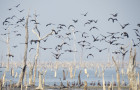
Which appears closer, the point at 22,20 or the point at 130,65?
the point at 130,65

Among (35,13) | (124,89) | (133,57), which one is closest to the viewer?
(133,57)

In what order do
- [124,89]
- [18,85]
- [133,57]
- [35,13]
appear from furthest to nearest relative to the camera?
[35,13] < [124,89] < [18,85] < [133,57]

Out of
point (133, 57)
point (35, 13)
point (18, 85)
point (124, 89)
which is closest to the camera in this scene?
point (133, 57)

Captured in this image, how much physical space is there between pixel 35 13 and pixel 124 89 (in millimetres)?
17595

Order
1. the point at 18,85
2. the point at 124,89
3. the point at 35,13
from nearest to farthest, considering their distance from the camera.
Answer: the point at 18,85 < the point at 124,89 < the point at 35,13

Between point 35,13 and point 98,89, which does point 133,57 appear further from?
point 35,13

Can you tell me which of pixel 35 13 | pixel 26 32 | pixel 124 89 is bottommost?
pixel 124 89

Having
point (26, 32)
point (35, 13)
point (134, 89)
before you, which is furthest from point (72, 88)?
point (134, 89)

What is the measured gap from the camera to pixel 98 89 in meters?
40.8

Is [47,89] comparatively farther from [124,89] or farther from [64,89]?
[124,89]

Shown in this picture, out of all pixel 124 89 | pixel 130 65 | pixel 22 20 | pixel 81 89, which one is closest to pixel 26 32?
pixel 22 20

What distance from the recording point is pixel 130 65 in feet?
66.4

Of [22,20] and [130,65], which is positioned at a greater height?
[22,20]

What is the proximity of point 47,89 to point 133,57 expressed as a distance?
814 inches
